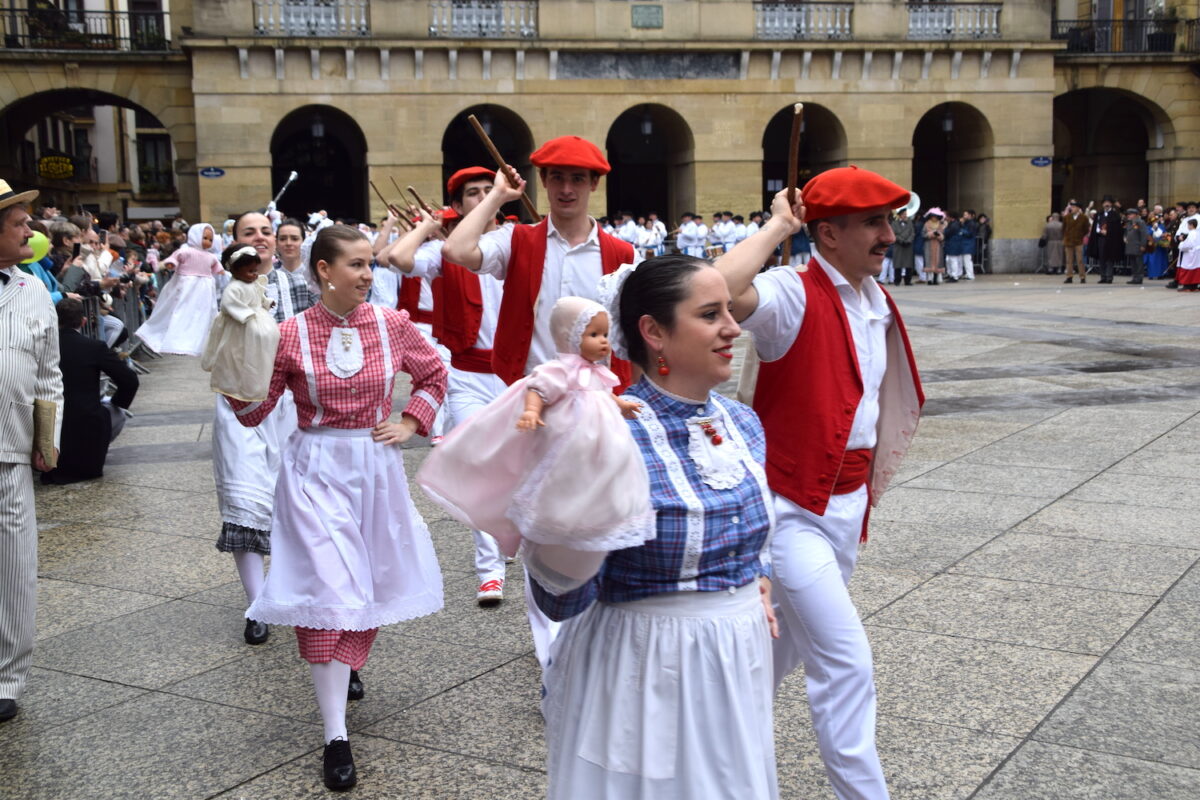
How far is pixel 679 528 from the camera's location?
2.65 m

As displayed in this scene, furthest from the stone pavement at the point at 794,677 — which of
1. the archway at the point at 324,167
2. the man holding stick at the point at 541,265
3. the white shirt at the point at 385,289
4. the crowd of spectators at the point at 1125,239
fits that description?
the archway at the point at 324,167

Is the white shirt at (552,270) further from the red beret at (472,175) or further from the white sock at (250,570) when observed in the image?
the white sock at (250,570)

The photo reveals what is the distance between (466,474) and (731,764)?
0.84 meters

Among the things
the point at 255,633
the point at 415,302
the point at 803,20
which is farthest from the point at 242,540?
the point at 803,20

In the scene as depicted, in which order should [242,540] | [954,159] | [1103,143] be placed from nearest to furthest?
[242,540], [954,159], [1103,143]

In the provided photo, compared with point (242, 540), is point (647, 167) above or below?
above

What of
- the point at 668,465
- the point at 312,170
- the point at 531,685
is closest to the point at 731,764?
the point at 668,465

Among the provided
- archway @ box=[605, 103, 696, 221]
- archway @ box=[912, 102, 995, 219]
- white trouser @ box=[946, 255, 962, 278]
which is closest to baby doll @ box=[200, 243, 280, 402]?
archway @ box=[605, 103, 696, 221]

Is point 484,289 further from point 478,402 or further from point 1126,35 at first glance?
point 1126,35

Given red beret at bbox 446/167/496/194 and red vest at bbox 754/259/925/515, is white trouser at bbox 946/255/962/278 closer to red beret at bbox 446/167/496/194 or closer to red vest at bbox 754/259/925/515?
red beret at bbox 446/167/496/194

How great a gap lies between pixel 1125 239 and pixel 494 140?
16.8 m

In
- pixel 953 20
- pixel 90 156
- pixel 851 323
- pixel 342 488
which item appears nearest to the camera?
pixel 851 323

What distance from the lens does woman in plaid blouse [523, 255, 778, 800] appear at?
103 inches

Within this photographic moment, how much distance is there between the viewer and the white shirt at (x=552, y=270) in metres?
4.98
